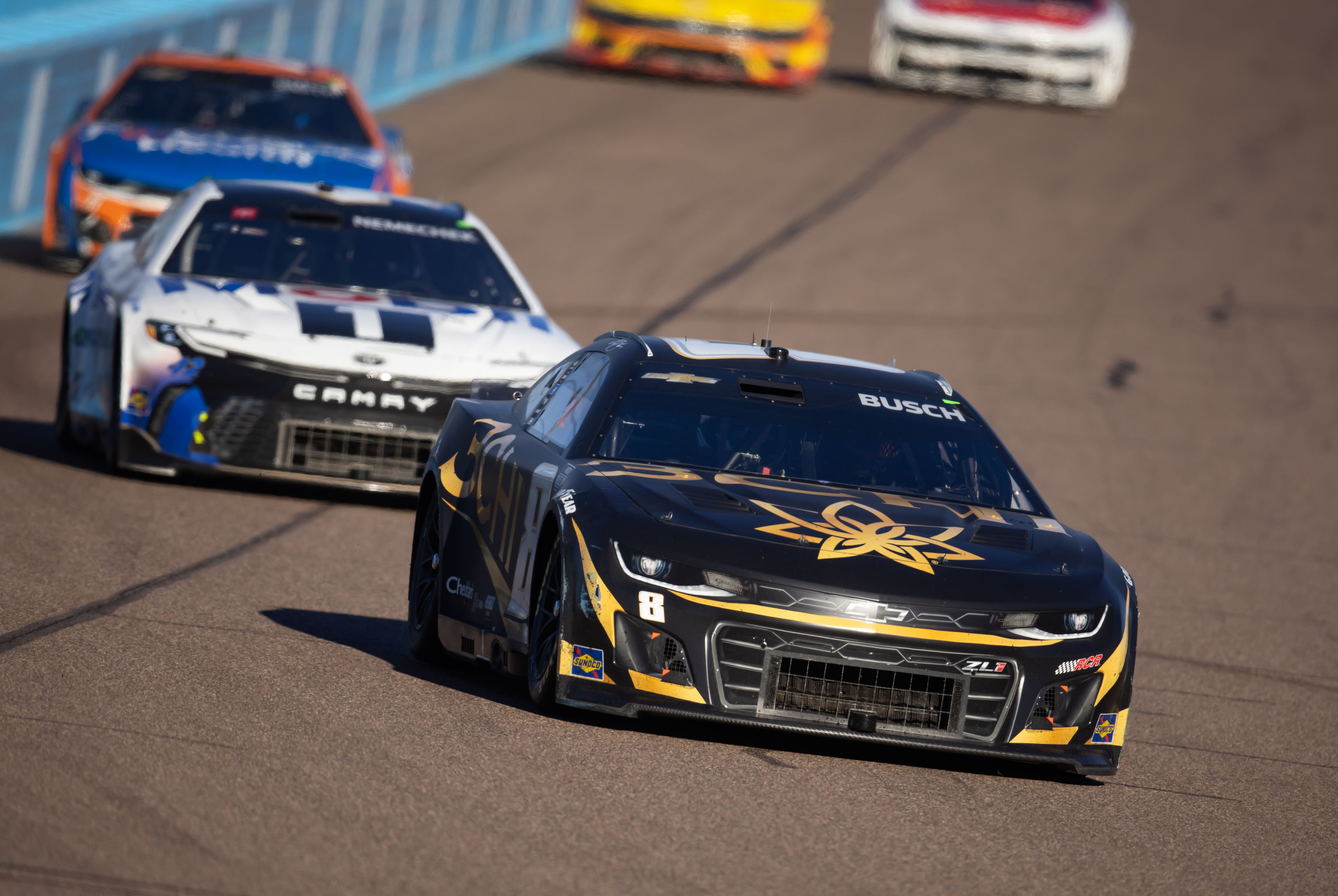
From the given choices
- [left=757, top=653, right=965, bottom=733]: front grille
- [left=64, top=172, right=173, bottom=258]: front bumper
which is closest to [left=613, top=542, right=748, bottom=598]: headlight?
[left=757, top=653, right=965, bottom=733]: front grille

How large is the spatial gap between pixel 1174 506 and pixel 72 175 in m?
8.04

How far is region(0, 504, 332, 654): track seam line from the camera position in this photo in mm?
7316

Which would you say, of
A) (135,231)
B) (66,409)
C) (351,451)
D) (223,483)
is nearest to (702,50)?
(135,231)

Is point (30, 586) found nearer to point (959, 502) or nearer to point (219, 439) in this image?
point (219, 439)

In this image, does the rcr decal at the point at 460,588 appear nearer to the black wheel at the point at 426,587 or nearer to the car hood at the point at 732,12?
the black wheel at the point at 426,587

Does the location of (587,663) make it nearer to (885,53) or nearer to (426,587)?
(426,587)

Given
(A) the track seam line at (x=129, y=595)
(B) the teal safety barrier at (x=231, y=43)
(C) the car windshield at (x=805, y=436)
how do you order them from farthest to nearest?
(B) the teal safety barrier at (x=231, y=43) → (C) the car windshield at (x=805, y=436) → (A) the track seam line at (x=129, y=595)

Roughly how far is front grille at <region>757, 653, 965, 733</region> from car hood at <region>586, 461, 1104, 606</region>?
Answer: 239 mm

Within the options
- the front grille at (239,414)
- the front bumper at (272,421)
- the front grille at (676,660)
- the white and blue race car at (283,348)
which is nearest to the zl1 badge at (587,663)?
the front grille at (676,660)

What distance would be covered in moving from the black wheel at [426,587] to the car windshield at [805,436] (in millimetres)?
999

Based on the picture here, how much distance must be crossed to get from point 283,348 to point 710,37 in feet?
55.4

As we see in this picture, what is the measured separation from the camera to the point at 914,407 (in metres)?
7.87

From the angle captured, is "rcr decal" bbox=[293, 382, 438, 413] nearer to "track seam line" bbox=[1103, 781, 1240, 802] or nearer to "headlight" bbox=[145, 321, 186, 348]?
"headlight" bbox=[145, 321, 186, 348]

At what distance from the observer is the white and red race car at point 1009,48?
2638cm
